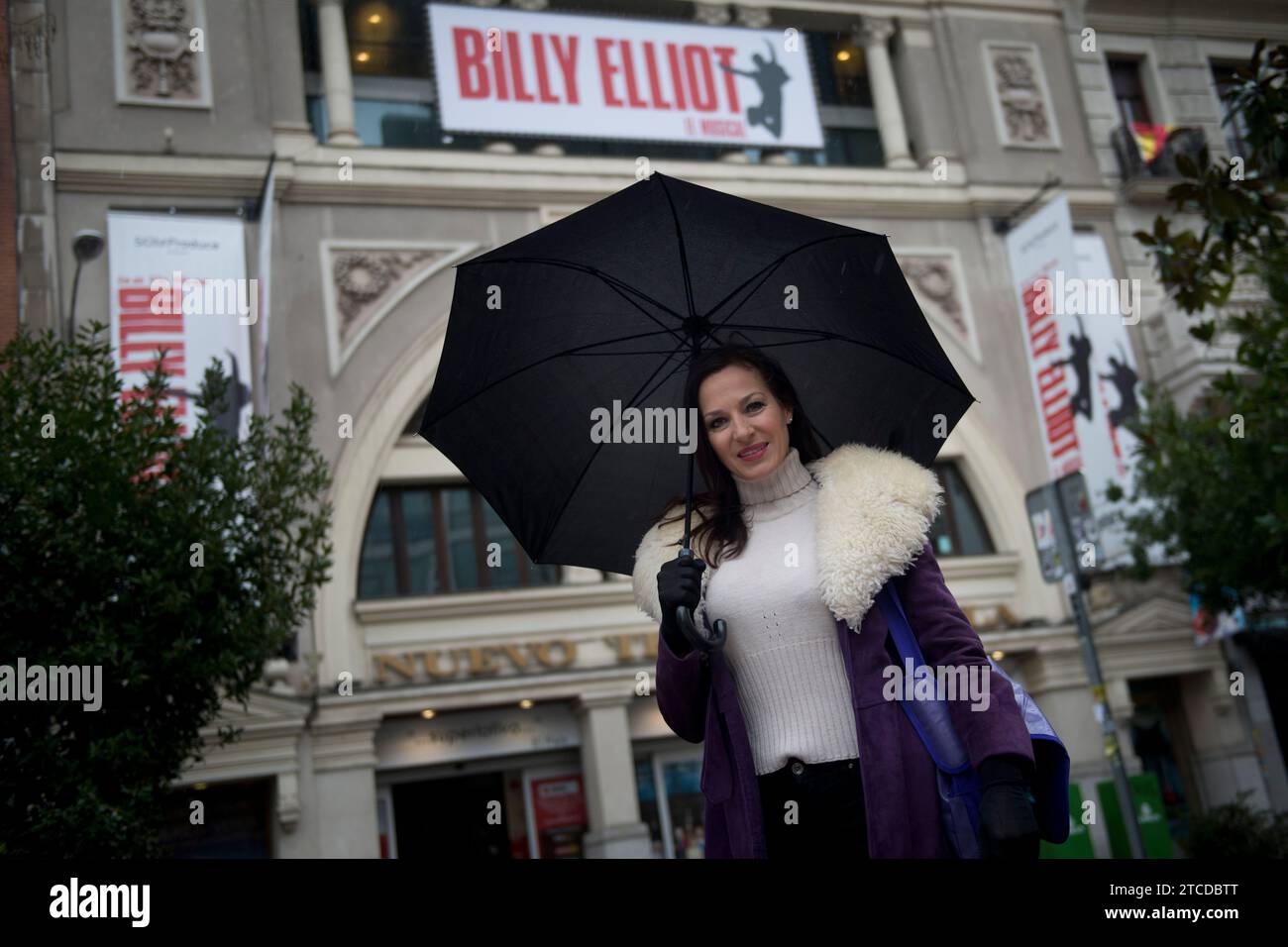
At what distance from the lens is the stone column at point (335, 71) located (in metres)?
15.2

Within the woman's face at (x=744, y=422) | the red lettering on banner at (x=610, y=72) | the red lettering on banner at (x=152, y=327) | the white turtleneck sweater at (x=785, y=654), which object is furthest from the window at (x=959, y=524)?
the white turtleneck sweater at (x=785, y=654)

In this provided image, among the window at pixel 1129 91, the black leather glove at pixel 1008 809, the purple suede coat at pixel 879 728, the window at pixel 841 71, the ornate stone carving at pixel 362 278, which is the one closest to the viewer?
the black leather glove at pixel 1008 809

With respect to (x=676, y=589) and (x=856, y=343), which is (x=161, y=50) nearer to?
(x=856, y=343)

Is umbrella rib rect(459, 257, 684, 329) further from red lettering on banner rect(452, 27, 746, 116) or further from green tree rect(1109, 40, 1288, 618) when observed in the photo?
red lettering on banner rect(452, 27, 746, 116)

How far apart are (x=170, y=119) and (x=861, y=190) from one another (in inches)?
360

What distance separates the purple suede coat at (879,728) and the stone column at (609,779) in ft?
36.4

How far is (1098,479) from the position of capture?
1595cm

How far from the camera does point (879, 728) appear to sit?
2.62m

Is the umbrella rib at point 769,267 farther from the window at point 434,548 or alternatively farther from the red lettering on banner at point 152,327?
the window at point 434,548

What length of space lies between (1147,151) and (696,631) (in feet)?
61.5

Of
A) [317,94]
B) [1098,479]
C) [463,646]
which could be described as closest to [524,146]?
[317,94]
